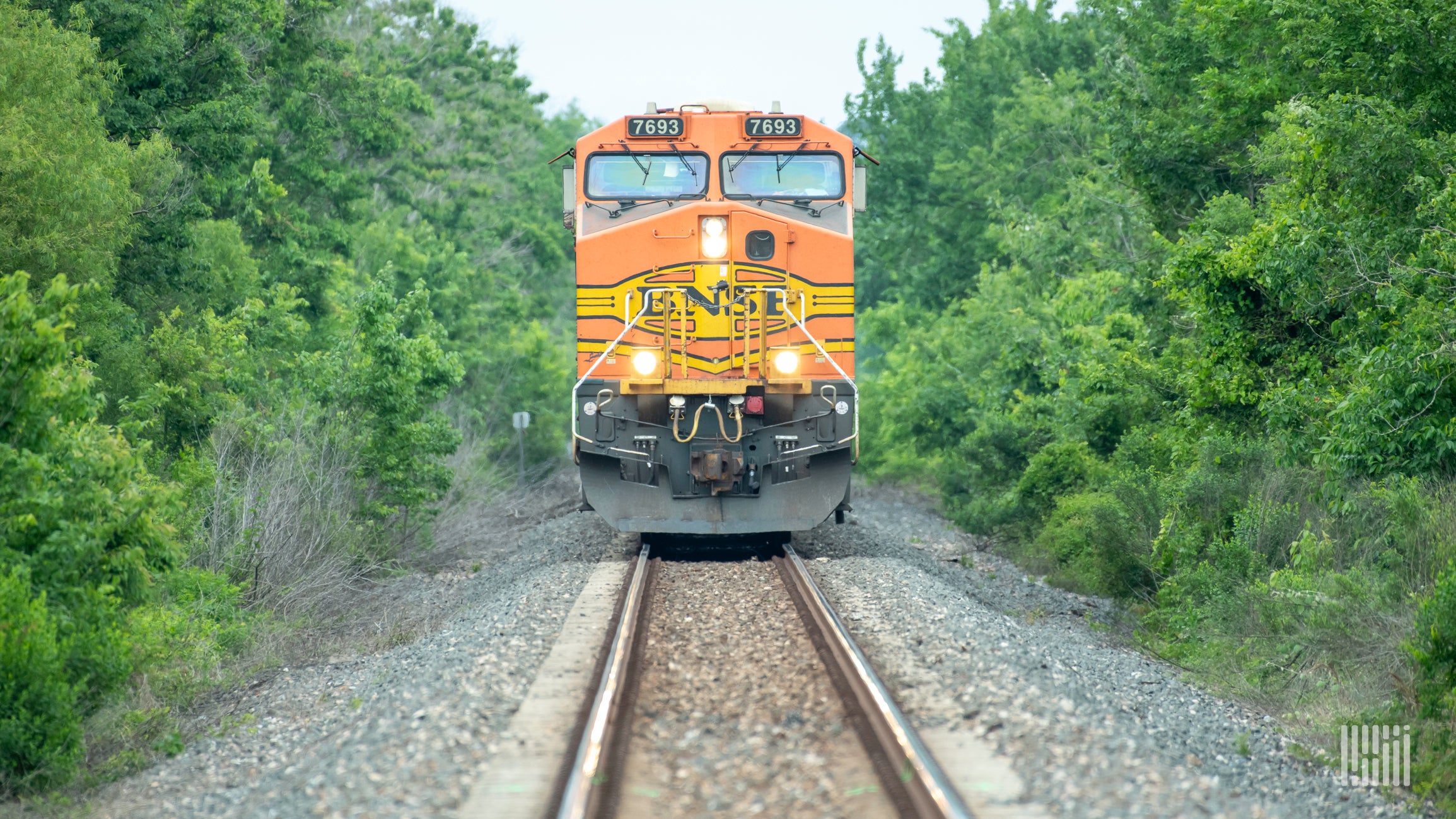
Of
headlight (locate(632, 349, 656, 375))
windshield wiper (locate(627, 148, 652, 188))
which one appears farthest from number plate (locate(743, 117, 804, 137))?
headlight (locate(632, 349, 656, 375))

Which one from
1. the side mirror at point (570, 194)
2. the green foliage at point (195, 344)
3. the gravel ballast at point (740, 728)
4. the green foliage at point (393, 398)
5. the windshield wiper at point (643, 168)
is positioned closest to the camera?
the gravel ballast at point (740, 728)

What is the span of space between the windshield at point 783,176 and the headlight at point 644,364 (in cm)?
197

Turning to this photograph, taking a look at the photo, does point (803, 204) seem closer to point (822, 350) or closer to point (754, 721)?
point (822, 350)

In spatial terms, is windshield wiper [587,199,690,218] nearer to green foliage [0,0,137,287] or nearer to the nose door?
the nose door

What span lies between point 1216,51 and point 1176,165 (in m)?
2.38

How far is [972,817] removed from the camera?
5012mm

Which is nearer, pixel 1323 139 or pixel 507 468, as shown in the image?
pixel 1323 139

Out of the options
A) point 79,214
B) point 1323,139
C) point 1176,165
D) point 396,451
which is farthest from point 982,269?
point 79,214

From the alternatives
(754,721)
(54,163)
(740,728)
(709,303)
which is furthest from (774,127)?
(740,728)

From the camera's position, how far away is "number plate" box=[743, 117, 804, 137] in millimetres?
12688

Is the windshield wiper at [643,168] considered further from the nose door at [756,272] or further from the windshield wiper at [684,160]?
the nose door at [756,272]

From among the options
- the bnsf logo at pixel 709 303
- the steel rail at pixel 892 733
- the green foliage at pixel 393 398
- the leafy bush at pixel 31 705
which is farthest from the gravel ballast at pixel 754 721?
the green foliage at pixel 393 398

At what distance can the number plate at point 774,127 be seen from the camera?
12.7m

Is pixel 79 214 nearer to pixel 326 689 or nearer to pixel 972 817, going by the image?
pixel 326 689
